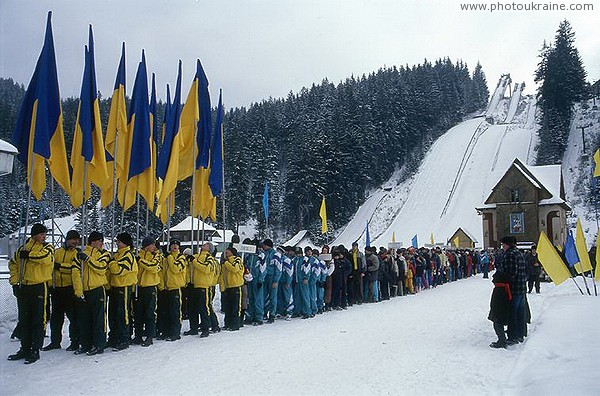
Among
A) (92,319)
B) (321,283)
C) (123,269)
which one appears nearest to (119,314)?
(92,319)

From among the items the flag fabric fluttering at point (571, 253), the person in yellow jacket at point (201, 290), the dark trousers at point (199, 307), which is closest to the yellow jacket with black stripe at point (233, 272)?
the person in yellow jacket at point (201, 290)

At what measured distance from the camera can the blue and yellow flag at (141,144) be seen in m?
11.2

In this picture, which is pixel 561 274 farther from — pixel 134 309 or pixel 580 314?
pixel 134 309

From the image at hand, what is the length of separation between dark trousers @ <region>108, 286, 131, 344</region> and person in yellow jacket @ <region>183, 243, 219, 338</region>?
179cm

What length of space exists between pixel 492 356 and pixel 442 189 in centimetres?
6708

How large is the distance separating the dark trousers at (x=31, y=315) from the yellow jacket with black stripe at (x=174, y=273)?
8.31ft

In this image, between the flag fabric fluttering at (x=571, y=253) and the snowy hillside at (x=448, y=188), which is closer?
the flag fabric fluttering at (x=571, y=253)

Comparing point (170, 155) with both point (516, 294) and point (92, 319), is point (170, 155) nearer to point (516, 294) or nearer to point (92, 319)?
point (92, 319)

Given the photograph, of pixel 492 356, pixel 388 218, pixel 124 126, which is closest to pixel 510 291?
pixel 492 356

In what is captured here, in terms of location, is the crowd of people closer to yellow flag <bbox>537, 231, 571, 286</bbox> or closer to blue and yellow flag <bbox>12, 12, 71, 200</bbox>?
blue and yellow flag <bbox>12, 12, 71, 200</bbox>

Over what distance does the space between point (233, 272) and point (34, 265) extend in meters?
4.55

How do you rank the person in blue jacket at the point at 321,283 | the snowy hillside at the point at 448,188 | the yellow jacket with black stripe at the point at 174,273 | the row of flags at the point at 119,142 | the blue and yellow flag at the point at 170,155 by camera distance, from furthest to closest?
the snowy hillside at the point at 448,188
the person in blue jacket at the point at 321,283
the blue and yellow flag at the point at 170,155
the yellow jacket with black stripe at the point at 174,273
the row of flags at the point at 119,142

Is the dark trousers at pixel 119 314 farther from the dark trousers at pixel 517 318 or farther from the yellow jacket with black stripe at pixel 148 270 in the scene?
the dark trousers at pixel 517 318

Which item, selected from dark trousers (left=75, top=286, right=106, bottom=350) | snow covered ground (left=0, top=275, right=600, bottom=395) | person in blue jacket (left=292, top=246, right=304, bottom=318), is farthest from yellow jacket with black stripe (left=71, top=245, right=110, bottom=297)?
person in blue jacket (left=292, top=246, right=304, bottom=318)
